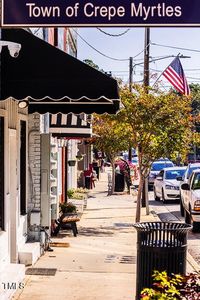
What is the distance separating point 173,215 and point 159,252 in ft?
50.7

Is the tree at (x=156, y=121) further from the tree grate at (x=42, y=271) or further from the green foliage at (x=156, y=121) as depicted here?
the tree grate at (x=42, y=271)

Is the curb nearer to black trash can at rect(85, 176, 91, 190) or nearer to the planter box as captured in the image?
the planter box

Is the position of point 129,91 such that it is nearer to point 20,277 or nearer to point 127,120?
point 127,120

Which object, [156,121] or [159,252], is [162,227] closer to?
[159,252]

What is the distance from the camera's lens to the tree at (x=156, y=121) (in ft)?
57.8

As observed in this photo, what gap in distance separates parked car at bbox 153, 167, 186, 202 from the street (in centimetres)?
35

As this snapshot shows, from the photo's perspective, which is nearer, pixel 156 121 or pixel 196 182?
pixel 156 121

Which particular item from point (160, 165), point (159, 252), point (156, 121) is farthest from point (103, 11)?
point (160, 165)

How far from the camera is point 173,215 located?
23.0 metres

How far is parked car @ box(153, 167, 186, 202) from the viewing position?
27484 millimetres

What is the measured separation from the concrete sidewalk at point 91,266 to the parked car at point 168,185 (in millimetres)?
7858

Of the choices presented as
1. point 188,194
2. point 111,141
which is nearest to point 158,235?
point 188,194

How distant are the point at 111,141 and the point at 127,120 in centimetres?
1354

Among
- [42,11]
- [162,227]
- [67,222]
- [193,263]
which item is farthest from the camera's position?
[67,222]
